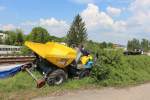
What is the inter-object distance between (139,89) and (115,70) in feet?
4.79

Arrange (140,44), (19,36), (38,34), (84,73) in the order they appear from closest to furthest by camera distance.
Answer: (84,73)
(140,44)
(38,34)
(19,36)

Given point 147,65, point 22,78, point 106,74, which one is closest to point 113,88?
point 106,74

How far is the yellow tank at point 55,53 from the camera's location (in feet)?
34.5

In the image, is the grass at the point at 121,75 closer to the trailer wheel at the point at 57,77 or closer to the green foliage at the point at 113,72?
the green foliage at the point at 113,72

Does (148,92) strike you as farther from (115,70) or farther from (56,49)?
(56,49)

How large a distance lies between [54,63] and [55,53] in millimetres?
369

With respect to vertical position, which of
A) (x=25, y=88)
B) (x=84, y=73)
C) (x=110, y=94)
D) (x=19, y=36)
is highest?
(x=19, y=36)

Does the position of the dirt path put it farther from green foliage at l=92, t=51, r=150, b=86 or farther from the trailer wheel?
the trailer wheel

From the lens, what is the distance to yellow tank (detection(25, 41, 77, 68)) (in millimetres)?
10512

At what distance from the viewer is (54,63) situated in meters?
10.8

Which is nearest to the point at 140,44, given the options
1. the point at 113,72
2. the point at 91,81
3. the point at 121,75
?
the point at 121,75

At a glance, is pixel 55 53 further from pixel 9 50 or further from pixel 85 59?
pixel 9 50

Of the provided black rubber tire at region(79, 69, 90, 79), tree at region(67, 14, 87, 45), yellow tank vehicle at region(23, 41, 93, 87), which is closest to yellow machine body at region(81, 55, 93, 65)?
black rubber tire at region(79, 69, 90, 79)

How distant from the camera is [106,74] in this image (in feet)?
40.3
